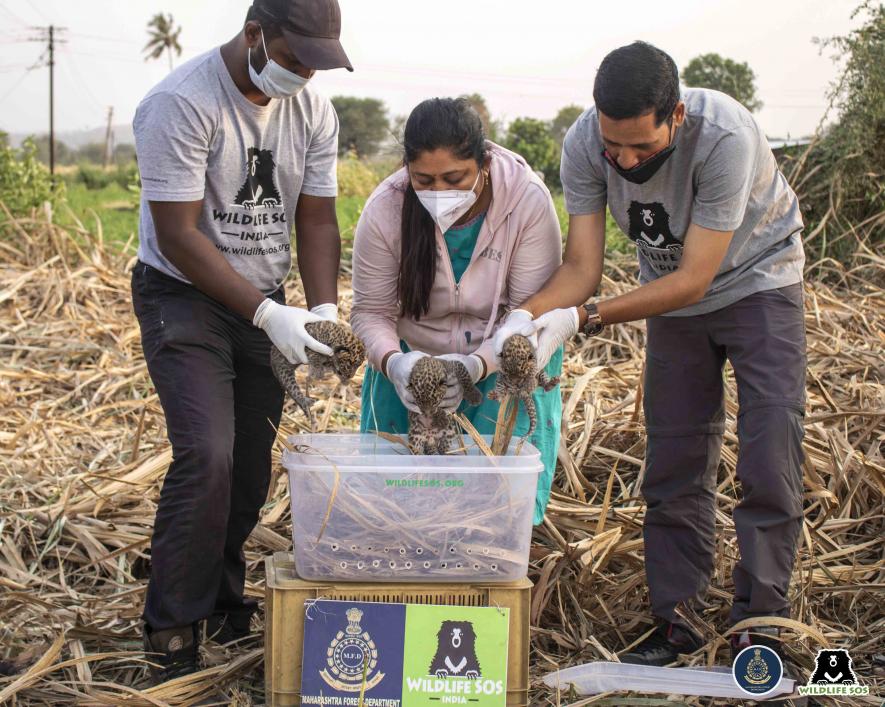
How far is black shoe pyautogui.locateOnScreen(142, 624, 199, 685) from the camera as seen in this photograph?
8.46ft

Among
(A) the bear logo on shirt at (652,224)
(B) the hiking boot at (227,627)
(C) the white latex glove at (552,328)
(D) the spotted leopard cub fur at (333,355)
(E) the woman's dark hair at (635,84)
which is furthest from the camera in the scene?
(B) the hiking boot at (227,627)

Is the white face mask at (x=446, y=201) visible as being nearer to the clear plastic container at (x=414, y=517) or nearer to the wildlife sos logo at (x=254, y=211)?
the wildlife sos logo at (x=254, y=211)

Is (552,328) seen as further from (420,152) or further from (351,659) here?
(351,659)

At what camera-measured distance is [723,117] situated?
2.59 metres

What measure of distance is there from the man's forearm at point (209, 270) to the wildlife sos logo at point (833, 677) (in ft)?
5.54

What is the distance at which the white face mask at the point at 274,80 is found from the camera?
2562mm

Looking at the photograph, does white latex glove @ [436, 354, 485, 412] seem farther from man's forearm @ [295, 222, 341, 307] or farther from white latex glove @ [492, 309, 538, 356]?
man's forearm @ [295, 222, 341, 307]

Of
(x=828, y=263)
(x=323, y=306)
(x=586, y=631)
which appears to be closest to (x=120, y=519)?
(x=323, y=306)

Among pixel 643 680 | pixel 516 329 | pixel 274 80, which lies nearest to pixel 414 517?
pixel 516 329

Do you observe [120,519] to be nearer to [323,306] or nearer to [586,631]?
[323,306]

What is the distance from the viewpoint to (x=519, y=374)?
2.47 meters

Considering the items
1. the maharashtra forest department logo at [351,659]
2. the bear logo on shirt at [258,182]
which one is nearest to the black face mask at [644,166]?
the bear logo on shirt at [258,182]

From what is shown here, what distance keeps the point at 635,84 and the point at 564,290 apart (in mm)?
629

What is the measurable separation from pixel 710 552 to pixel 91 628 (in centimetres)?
179
